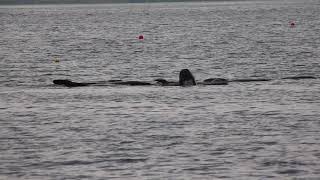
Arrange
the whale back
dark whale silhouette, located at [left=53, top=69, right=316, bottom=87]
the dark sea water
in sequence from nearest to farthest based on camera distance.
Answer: the dark sea water < the whale back < dark whale silhouette, located at [left=53, top=69, right=316, bottom=87]

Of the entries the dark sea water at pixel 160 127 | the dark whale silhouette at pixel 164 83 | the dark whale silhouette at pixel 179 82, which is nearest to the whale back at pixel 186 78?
the dark whale silhouette at pixel 179 82

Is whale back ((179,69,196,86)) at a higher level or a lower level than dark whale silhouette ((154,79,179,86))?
higher

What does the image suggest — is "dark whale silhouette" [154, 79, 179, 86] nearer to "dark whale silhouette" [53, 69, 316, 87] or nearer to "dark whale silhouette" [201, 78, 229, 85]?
"dark whale silhouette" [53, 69, 316, 87]

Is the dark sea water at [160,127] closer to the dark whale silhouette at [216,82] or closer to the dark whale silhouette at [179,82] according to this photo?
the dark whale silhouette at [216,82]

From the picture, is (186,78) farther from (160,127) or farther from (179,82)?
(160,127)

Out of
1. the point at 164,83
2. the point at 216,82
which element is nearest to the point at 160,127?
the point at 164,83

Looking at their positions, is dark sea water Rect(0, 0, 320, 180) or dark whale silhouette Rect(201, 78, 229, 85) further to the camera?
dark whale silhouette Rect(201, 78, 229, 85)

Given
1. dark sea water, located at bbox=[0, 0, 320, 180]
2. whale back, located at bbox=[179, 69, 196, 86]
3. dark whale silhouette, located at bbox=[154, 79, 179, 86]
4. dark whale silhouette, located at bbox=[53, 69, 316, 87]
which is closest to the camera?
dark sea water, located at bbox=[0, 0, 320, 180]

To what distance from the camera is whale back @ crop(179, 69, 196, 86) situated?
148 ft

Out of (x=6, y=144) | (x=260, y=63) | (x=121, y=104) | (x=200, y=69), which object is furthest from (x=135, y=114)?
(x=260, y=63)

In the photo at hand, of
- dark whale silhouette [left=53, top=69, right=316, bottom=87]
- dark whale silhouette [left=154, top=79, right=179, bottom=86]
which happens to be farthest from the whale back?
dark whale silhouette [left=154, top=79, right=179, bottom=86]

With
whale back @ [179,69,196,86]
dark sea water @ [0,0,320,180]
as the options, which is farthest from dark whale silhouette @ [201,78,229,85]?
whale back @ [179,69,196,86]

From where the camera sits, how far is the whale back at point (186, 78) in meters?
45.2

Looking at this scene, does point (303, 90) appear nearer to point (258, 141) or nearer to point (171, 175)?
point (258, 141)
